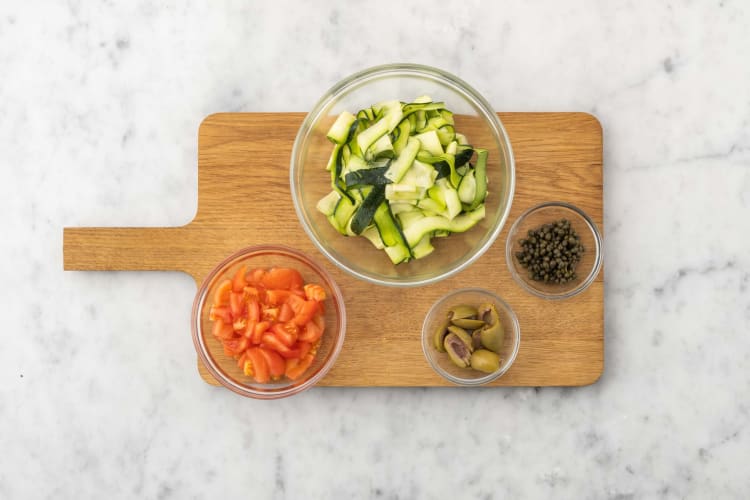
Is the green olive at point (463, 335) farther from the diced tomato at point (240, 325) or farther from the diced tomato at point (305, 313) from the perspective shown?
the diced tomato at point (240, 325)

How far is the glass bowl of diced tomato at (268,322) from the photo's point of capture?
201cm

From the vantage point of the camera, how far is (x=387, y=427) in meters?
2.26

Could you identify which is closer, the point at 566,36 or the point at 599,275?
the point at 599,275

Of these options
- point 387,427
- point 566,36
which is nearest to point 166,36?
point 566,36

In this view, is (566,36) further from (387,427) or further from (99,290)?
(99,290)

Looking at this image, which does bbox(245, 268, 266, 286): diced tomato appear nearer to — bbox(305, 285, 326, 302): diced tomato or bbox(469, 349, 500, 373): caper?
bbox(305, 285, 326, 302): diced tomato

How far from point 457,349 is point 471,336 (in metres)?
0.06

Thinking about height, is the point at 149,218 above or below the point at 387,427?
above

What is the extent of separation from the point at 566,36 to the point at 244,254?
4.32 ft

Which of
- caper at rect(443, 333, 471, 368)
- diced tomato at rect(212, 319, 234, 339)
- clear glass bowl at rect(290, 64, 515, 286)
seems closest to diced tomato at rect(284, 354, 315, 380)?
diced tomato at rect(212, 319, 234, 339)

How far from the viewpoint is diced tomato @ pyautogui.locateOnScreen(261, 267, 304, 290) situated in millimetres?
2051

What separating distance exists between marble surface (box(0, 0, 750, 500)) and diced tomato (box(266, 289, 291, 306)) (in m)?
0.39

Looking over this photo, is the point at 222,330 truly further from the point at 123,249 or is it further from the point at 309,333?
the point at 123,249

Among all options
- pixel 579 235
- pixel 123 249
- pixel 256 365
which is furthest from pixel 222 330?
pixel 579 235
